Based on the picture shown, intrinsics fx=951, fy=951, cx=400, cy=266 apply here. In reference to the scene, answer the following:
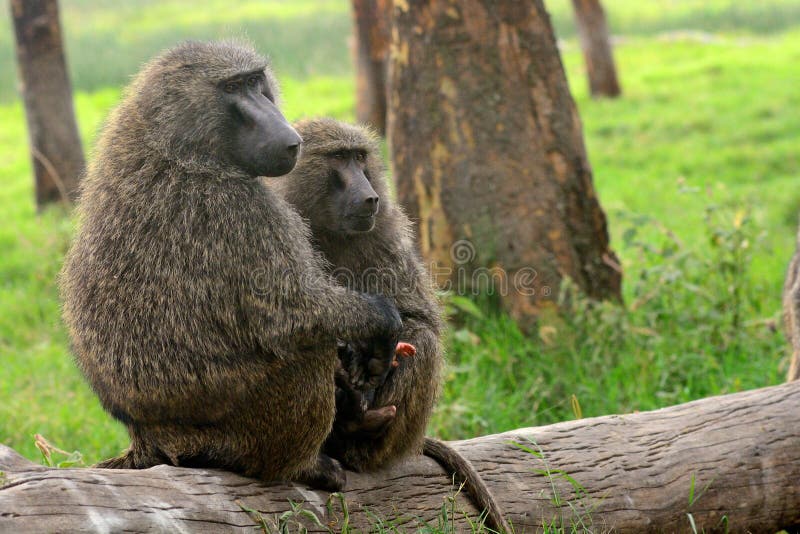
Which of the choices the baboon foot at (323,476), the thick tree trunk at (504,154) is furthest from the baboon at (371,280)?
the thick tree trunk at (504,154)

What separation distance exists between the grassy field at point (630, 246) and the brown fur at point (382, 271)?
0.50 m

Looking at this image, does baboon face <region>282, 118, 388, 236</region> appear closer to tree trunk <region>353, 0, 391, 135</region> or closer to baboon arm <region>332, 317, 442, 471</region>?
baboon arm <region>332, 317, 442, 471</region>

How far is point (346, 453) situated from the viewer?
124 inches

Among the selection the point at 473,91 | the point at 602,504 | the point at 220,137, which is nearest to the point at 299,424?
the point at 220,137

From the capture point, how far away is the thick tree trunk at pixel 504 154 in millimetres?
5355

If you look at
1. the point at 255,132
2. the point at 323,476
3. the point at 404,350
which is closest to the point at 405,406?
the point at 404,350

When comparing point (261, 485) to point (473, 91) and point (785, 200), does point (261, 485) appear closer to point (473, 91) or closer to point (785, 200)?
point (473, 91)

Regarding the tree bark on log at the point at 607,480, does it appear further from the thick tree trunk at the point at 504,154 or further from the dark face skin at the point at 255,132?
the thick tree trunk at the point at 504,154

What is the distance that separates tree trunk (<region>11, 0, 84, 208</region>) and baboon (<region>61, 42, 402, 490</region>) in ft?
19.5

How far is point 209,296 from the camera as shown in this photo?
110 inches

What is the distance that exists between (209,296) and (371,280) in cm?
76

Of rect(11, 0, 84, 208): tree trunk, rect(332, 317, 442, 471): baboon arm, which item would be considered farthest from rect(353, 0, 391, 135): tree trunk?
rect(332, 317, 442, 471): baboon arm

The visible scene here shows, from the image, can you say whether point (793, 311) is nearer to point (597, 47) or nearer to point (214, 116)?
point (214, 116)

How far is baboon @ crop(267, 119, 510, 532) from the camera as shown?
10.2 ft
